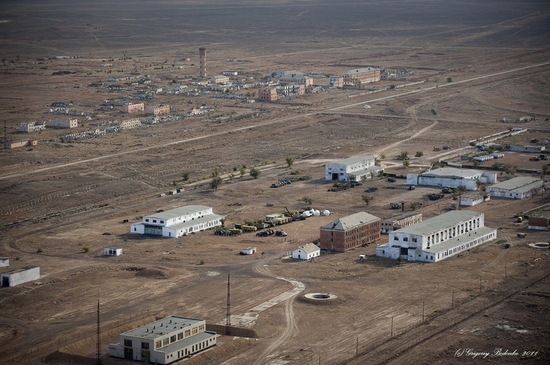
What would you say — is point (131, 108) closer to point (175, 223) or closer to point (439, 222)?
point (175, 223)

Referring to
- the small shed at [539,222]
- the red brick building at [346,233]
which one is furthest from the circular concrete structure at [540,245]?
the red brick building at [346,233]

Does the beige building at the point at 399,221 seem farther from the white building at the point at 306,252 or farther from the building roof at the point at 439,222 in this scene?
the white building at the point at 306,252

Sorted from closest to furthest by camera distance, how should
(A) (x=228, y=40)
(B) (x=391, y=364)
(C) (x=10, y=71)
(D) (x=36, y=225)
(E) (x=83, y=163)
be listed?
1. (B) (x=391, y=364)
2. (D) (x=36, y=225)
3. (E) (x=83, y=163)
4. (C) (x=10, y=71)
5. (A) (x=228, y=40)

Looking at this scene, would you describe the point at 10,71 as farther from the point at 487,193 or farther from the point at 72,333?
the point at 72,333

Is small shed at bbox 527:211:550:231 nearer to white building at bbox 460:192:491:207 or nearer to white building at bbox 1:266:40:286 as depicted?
white building at bbox 460:192:491:207

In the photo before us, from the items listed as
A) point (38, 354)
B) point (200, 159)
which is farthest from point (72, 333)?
point (200, 159)

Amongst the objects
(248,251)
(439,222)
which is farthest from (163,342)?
(439,222)
